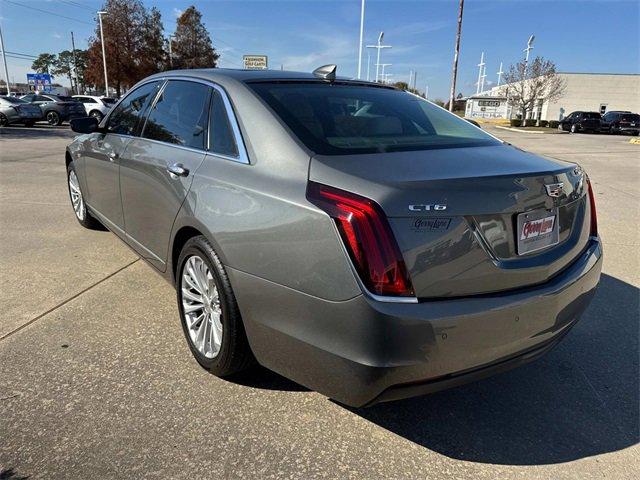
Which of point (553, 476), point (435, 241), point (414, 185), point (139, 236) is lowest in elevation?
point (553, 476)

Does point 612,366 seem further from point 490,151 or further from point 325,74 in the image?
point 325,74

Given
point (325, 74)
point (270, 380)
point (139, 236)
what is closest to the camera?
point (270, 380)

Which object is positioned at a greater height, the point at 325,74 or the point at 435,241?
the point at 325,74

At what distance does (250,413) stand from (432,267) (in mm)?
1235

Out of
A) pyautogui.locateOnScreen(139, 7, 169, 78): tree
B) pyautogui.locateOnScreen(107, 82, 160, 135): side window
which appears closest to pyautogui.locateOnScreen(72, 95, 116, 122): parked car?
pyautogui.locateOnScreen(139, 7, 169, 78): tree

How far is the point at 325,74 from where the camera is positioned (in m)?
3.33

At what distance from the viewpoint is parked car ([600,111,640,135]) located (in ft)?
115

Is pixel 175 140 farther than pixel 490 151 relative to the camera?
Yes

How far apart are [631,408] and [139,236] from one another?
3271 mm

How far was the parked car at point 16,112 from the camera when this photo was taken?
2237 centimetres

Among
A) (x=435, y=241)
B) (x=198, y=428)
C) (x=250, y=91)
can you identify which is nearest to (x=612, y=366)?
(x=435, y=241)

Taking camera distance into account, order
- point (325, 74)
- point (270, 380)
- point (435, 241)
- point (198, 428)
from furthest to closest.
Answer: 1. point (325, 74)
2. point (270, 380)
3. point (198, 428)
4. point (435, 241)

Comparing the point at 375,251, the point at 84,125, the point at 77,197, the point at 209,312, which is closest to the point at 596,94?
the point at 77,197

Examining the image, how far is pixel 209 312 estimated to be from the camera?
2.75 meters
